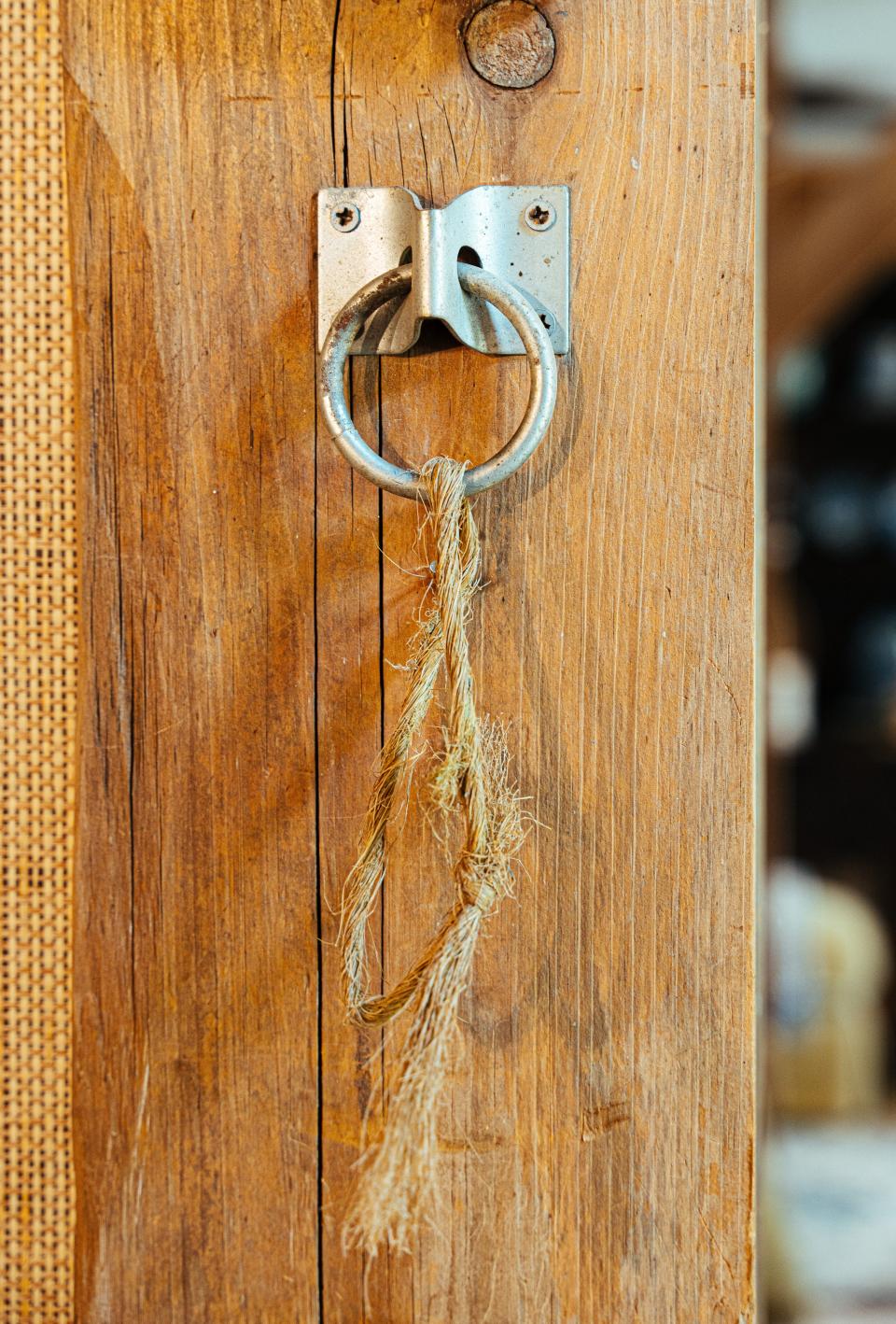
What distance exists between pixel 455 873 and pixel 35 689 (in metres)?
0.24

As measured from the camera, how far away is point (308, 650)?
0.46 metres

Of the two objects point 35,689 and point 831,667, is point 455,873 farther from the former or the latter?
point 831,667

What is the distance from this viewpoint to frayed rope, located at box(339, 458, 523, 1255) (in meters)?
0.40

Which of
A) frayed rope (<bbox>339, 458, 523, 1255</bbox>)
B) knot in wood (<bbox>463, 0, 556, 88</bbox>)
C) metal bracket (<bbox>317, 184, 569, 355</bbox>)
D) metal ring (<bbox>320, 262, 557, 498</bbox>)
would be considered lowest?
frayed rope (<bbox>339, 458, 523, 1255</bbox>)

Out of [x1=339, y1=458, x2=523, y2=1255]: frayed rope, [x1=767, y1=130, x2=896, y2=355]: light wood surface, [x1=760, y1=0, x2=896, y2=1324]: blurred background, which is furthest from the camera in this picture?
[x1=767, y1=130, x2=896, y2=355]: light wood surface

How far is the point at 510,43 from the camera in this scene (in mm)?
450

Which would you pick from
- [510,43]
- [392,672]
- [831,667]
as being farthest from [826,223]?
[392,672]

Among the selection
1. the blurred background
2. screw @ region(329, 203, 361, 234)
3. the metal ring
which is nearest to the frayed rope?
the metal ring

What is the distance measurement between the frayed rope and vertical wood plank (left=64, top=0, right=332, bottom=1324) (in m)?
0.05

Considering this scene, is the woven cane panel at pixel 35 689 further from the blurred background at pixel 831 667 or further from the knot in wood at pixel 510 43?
the blurred background at pixel 831 667

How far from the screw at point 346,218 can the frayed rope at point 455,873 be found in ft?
0.40

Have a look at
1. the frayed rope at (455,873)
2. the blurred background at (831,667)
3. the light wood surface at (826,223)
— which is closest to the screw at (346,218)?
the frayed rope at (455,873)

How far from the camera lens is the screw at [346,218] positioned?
0.45 m

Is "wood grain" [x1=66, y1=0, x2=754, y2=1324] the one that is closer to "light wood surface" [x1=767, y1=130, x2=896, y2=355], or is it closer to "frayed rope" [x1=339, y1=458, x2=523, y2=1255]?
"frayed rope" [x1=339, y1=458, x2=523, y2=1255]
